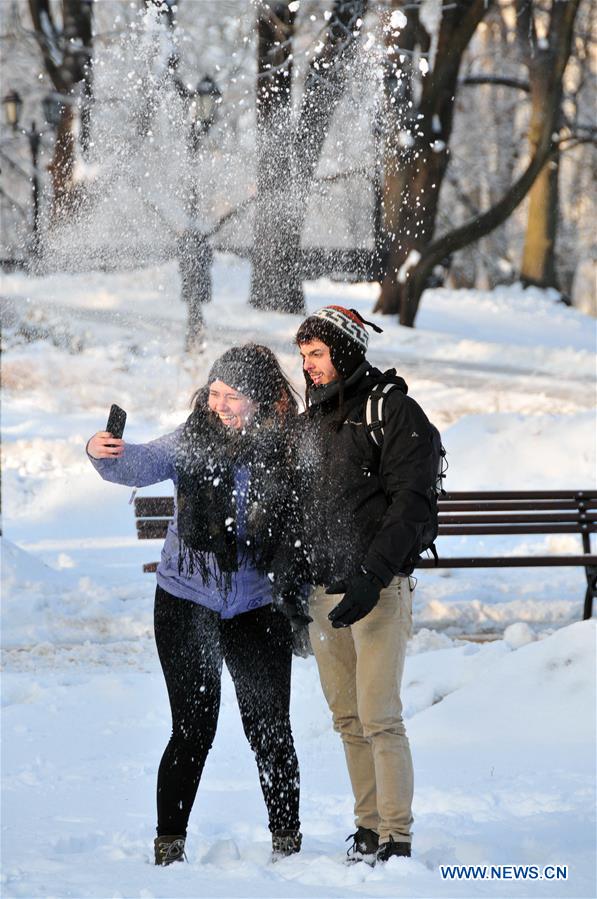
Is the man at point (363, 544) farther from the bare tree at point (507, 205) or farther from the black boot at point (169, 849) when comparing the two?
the bare tree at point (507, 205)

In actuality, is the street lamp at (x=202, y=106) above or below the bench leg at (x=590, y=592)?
above

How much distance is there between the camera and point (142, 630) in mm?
7672

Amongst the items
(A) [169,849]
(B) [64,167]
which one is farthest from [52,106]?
(A) [169,849]

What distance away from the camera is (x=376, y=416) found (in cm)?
375

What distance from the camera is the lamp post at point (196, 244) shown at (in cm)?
1473

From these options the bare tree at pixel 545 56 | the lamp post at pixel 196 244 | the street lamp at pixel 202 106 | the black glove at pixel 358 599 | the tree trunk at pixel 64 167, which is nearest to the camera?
the black glove at pixel 358 599

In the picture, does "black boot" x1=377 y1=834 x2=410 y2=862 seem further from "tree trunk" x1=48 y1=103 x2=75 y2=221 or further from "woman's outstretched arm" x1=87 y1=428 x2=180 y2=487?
"tree trunk" x1=48 y1=103 x2=75 y2=221

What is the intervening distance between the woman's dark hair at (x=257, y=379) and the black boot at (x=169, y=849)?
133 centimetres

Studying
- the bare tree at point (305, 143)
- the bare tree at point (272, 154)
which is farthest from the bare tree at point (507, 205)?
the bare tree at point (272, 154)

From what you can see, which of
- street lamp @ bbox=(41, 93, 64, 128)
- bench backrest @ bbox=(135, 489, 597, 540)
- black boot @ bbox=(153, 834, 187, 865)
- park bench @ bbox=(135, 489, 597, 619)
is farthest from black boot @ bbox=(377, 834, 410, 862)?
street lamp @ bbox=(41, 93, 64, 128)

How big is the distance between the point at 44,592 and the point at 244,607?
448cm

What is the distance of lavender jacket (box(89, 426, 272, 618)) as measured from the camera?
3.90 metres

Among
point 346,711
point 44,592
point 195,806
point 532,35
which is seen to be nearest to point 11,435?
point 44,592

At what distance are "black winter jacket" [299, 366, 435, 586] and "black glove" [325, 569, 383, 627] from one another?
29 mm
